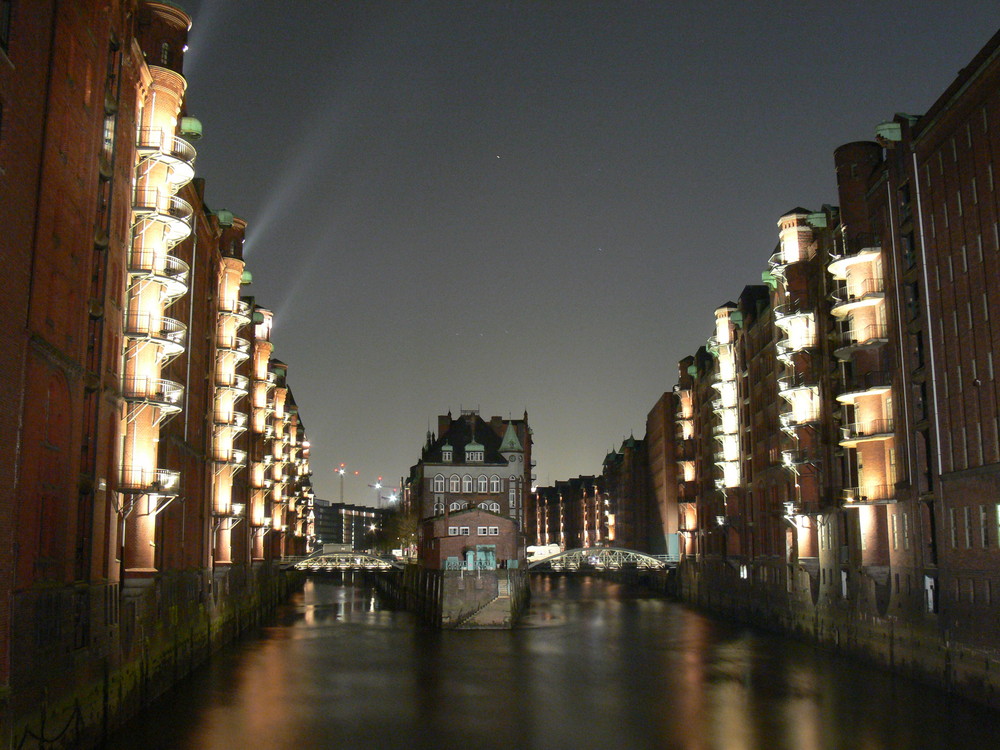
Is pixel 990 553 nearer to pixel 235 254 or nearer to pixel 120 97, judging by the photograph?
pixel 120 97

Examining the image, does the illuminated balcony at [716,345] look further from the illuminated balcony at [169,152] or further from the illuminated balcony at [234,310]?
the illuminated balcony at [169,152]

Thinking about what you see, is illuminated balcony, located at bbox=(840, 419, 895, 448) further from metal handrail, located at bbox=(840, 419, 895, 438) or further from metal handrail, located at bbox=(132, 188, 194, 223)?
metal handrail, located at bbox=(132, 188, 194, 223)

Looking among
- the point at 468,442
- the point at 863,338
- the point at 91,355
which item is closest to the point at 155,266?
the point at 91,355

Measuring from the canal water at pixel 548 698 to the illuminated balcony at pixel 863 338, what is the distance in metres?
14.2

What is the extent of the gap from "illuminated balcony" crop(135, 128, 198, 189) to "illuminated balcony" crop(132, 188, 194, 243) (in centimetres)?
85

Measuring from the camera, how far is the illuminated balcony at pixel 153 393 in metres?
31.3

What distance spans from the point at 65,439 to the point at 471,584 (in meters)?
45.6

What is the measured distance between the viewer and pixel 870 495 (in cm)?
4194

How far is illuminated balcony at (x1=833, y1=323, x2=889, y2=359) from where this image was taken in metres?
41.8

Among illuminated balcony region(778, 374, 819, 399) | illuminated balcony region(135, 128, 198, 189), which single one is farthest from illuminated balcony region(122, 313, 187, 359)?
illuminated balcony region(778, 374, 819, 399)

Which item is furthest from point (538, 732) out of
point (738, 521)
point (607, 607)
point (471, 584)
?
point (607, 607)

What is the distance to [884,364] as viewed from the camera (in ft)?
138

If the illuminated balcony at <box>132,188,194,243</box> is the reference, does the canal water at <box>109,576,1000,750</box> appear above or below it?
below

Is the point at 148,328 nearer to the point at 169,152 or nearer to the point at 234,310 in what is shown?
the point at 169,152
